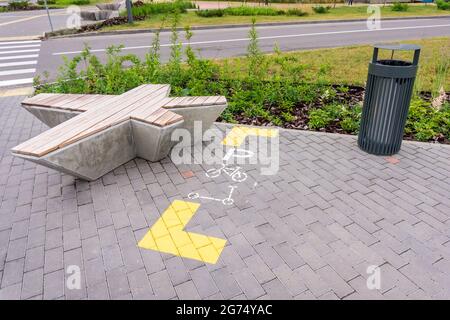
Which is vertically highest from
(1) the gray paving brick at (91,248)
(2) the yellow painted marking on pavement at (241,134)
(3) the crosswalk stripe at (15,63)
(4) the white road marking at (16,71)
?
(3) the crosswalk stripe at (15,63)

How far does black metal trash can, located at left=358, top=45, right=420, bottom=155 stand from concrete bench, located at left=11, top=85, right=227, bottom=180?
2.02m

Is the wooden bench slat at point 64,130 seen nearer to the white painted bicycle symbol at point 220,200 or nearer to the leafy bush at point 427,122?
the white painted bicycle symbol at point 220,200

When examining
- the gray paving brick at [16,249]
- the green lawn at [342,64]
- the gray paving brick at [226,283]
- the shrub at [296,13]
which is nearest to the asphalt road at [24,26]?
the green lawn at [342,64]

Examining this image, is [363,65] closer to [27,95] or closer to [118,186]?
[118,186]

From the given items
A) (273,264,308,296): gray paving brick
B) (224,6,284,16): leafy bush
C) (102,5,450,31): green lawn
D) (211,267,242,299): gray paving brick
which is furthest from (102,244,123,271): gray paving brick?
(224,6,284,16): leafy bush

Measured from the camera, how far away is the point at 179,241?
3.28m

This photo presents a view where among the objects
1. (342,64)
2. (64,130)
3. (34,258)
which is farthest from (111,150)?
(342,64)

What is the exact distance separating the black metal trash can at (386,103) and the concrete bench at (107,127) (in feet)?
6.63

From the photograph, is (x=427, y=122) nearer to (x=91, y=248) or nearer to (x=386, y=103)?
(x=386, y=103)

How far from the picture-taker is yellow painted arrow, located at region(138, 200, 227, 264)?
3139 mm

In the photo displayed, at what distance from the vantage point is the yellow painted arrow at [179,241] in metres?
3.14

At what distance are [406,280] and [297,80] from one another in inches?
202

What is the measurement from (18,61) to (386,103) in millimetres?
11443

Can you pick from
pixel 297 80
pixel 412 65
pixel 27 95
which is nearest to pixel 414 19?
pixel 297 80
